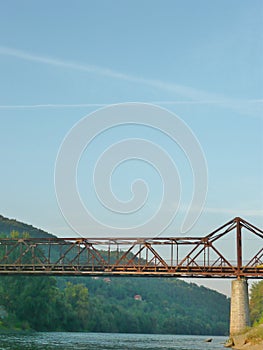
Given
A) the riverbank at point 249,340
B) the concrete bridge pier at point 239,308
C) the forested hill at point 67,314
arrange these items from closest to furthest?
the riverbank at point 249,340 → the concrete bridge pier at point 239,308 → the forested hill at point 67,314

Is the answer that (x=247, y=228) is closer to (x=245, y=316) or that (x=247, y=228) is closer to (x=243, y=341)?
(x=245, y=316)

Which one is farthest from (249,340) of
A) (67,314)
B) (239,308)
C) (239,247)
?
(67,314)

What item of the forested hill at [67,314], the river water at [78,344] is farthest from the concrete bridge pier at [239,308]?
the forested hill at [67,314]

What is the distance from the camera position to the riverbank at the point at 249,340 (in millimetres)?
62531

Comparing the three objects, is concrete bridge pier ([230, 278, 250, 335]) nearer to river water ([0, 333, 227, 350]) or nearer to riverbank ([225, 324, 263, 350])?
riverbank ([225, 324, 263, 350])

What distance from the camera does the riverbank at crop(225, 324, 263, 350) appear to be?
62.5m

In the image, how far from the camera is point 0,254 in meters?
123

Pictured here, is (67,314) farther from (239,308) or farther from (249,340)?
(249,340)

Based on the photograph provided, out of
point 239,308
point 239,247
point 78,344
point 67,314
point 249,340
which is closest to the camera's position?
point 249,340

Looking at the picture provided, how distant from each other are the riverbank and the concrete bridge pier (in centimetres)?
251

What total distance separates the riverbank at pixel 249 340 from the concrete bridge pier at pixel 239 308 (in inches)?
98.7

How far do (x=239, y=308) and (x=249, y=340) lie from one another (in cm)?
992

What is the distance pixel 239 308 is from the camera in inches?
2987

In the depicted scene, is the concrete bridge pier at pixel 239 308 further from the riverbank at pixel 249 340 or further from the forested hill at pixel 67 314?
the forested hill at pixel 67 314
